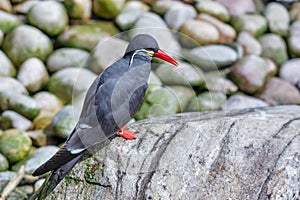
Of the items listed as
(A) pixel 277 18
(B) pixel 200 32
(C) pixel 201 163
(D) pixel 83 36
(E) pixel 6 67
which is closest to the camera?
(C) pixel 201 163

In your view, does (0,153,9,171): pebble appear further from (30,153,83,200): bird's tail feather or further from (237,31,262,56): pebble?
(237,31,262,56): pebble

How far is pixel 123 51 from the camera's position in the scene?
6590mm

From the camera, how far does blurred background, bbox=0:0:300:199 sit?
5.76 m

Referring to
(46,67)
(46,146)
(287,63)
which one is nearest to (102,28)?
(46,67)

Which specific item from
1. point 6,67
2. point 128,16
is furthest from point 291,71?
point 6,67

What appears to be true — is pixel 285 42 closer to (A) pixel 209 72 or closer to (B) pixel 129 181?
(A) pixel 209 72

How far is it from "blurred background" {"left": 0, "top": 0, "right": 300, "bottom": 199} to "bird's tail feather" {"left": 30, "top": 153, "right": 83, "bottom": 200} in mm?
1573

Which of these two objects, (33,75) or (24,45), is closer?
(33,75)

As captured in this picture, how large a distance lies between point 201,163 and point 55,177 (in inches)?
40.3

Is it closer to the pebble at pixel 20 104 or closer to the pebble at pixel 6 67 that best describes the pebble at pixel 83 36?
the pebble at pixel 6 67

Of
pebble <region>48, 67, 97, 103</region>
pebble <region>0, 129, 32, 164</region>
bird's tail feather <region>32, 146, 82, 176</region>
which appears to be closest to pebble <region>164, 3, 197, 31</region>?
pebble <region>48, 67, 97, 103</region>

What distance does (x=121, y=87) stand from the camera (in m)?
3.46

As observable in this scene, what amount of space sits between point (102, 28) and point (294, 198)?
16.5 feet

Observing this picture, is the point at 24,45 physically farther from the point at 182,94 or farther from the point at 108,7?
the point at 182,94
